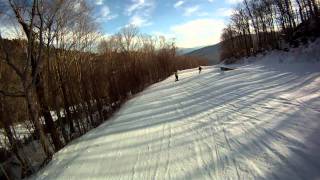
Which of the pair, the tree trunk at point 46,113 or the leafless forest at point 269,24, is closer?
the tree trunk at point 46,113

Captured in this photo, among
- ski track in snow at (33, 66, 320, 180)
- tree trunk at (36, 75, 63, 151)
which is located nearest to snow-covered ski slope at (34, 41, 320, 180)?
ski track in snow at (33, 66, 320, 180)

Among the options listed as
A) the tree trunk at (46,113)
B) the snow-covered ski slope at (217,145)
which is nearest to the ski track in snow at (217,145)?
the snow-covered ski slope at (217,145)

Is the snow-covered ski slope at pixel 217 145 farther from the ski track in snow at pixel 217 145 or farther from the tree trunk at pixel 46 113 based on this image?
the tree trunk at pixel 46 113

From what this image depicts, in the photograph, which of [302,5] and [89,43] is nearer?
[89,43]

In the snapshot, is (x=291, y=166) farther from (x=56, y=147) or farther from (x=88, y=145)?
(x=56, y=147)

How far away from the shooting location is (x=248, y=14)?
266ft

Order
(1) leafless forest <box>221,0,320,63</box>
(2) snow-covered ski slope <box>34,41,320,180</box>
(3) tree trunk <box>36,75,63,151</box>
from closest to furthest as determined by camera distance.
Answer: (2) snow-covered ski slope <box>34,41,320,180</box> < (3) tree trunk <box>36,75,63,151</box> < (1) leafless forest <box>221,0,320,63</box>

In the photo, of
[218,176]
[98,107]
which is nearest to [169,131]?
[218,176]

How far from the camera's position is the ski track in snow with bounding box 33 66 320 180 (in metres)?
7.12

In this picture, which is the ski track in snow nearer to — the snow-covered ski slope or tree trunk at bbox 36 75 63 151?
the snow-covered ski slope

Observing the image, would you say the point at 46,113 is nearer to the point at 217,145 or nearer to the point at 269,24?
the point at 217,145

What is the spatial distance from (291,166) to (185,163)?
260cm

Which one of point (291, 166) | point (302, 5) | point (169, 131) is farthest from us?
point (302, 5)

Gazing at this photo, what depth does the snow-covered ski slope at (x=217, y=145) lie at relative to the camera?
7121mm
